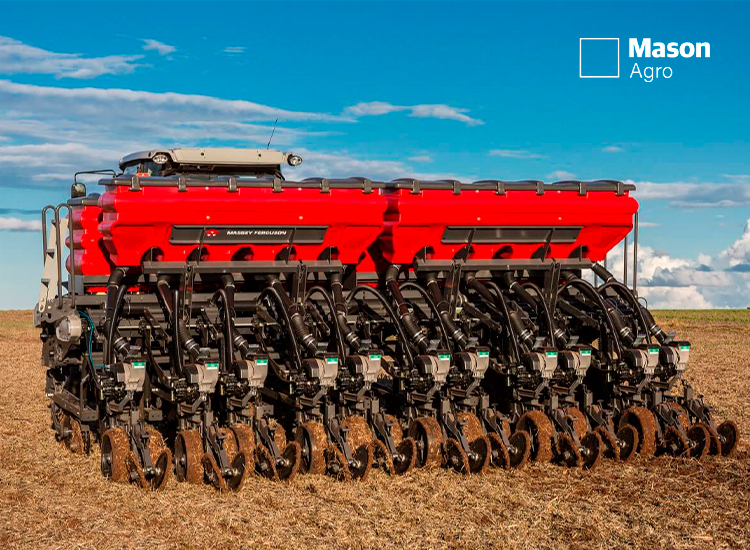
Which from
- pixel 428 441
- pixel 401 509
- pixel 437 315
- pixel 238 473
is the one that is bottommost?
pixel 401 509

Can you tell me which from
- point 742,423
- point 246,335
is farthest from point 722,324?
point 246,335

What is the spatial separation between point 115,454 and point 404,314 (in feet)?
10.5

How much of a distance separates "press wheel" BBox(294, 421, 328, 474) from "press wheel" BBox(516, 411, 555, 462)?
6.90ft

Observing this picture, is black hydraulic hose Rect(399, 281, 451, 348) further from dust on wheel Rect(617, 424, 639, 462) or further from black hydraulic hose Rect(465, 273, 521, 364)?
dust on wheel Rect(617, 424, 639, 462)

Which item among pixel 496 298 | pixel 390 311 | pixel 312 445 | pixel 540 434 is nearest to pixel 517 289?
pixel 496 298

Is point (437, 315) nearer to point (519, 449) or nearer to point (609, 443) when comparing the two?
point (519, 449)

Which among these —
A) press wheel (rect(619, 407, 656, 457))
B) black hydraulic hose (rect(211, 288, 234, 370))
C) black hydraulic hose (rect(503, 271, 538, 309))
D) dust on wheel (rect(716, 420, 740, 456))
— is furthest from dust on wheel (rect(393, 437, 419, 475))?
dust on wheel (rect(716, 420, 740, 456))

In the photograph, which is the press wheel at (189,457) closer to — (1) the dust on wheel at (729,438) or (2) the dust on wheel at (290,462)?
(2) the dust on wheel at (290,462)

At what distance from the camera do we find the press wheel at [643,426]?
390 inches

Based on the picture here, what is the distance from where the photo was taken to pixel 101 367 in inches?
382

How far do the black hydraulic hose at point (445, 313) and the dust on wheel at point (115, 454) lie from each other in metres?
3.43

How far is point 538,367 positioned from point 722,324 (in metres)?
23.7

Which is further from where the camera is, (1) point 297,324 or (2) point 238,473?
(1) point 297,324

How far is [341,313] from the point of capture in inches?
399
